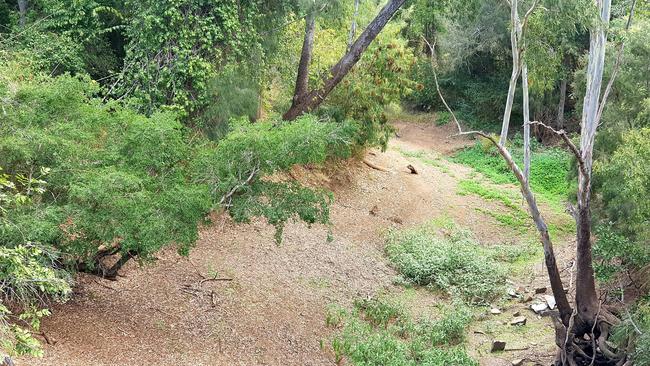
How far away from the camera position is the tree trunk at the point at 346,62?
1688cm

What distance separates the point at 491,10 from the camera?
30062 millimetres

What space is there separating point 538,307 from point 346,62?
24.6 ft

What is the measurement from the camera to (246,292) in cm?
1450

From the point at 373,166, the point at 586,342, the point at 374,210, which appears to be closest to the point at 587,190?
the point at 586,342

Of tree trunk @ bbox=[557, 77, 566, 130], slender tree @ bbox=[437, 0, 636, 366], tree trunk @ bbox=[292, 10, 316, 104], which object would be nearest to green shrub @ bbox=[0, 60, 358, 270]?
slender tree @ bbox=[437, 0, 636, 366]

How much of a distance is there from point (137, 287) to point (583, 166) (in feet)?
26.8

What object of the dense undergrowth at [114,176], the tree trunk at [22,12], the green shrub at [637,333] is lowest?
the green shrub at [637,333]

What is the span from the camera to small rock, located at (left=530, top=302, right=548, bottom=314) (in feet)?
49.8

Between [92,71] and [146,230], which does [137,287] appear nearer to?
[146,230]

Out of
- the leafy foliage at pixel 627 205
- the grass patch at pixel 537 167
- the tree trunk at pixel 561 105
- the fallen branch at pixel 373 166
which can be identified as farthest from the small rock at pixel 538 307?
the tree trunk at pixel 561 105

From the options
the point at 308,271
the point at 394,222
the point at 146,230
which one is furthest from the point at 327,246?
the point at 146,230

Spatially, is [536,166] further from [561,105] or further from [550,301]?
[550,301]

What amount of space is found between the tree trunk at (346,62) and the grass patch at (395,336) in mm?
5686

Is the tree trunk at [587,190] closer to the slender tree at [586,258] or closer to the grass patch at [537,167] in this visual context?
the slender tree at [586,258]
